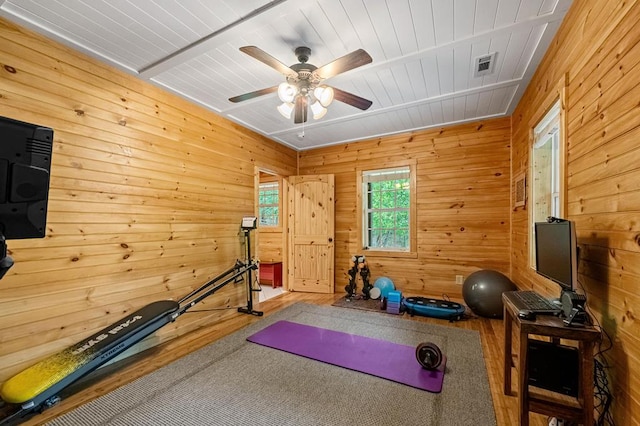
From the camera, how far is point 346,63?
196cm

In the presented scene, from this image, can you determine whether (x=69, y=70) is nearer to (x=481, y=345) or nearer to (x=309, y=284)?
(x=309, y=284)

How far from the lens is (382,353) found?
8.59 ft

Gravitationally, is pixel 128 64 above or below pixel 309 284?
above

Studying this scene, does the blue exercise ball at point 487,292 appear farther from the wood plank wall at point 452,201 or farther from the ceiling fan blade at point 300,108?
the ceiling fan blade at point 300,108

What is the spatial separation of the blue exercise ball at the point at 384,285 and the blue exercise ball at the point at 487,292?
3.63ft

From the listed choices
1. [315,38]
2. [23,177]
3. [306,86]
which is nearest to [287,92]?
[306,86]

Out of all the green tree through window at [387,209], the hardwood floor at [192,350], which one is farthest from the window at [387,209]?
the hardwood floor at [192,350]

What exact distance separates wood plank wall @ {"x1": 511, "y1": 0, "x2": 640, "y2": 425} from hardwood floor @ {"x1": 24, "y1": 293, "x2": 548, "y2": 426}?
2.14 feet

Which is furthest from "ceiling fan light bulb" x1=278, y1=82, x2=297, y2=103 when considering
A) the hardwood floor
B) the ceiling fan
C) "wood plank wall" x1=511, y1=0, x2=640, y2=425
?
the hardwood floor

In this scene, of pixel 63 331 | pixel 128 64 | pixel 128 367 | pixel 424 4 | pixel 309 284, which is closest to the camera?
pixel 424 4

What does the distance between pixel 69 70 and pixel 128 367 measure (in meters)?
2.59

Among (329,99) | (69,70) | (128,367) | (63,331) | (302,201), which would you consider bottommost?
(128,367)

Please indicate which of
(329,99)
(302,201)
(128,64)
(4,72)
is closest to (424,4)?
(329,99)

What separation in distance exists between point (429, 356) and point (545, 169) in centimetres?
225
